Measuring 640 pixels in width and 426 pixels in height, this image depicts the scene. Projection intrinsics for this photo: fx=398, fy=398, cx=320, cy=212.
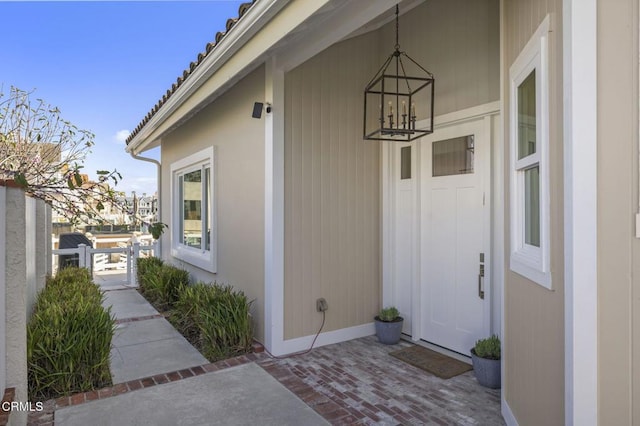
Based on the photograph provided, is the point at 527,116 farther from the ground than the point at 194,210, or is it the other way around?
the point at 527,116

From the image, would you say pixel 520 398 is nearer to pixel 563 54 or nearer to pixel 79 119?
pixel 563 54

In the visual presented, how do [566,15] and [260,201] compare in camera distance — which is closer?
[566,15]

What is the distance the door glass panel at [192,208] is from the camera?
6.88m

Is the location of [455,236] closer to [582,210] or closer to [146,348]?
[582,210]

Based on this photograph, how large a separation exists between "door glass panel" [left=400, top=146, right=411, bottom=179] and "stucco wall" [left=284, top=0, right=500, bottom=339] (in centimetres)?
33

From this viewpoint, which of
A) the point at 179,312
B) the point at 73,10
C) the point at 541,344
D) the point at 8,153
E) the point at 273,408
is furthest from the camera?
the point at 73,10

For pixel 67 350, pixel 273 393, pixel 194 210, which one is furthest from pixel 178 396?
pixel 194 210

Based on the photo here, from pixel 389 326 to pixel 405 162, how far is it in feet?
6.30

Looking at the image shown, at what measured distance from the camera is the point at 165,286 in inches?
251

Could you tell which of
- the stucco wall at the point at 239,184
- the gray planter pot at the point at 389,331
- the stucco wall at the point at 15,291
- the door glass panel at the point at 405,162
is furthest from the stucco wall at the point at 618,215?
the stucco wall at the point at 239,184

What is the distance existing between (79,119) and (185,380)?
3.43 m

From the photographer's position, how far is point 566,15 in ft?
5.64

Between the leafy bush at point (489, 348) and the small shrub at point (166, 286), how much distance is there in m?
4.34

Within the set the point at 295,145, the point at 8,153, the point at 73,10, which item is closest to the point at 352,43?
the point at 295,145
